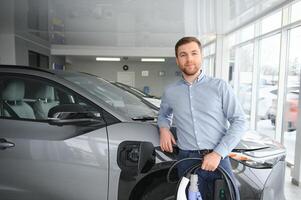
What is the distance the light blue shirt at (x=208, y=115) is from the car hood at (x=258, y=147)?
350 millimetres

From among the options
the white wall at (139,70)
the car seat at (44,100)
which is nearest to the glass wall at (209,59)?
the white wall at (139,70)

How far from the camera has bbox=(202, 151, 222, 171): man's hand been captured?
1.29m

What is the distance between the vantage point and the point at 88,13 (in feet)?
15.3

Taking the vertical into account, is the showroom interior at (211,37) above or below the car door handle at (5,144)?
above

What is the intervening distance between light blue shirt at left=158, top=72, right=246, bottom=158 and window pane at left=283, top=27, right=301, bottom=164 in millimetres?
3675

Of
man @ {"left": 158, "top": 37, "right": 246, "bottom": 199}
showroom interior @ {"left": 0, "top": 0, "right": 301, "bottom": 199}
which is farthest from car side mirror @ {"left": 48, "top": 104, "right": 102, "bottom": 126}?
showroom interior @ {"left": 0, "top": 0, "right": 301, "bottom": 199}

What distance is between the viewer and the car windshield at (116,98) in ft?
6.57

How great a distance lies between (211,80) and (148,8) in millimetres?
3213

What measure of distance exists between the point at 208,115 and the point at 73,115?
2.98 ft

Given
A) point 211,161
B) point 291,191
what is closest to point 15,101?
point 211,161

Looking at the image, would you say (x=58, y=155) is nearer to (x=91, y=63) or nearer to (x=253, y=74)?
(x=253, y=74)

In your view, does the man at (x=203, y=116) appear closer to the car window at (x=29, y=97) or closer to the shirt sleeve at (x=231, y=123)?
the shirt sleeve at (x=231, y=123)

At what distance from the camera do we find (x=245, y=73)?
7.11 metres

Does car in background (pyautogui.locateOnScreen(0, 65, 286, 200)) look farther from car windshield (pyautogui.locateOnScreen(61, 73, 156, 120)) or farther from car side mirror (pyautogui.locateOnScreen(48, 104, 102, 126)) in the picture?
car windshield (pyautogui.locateOnScreen(61, 73, 156, 120))
